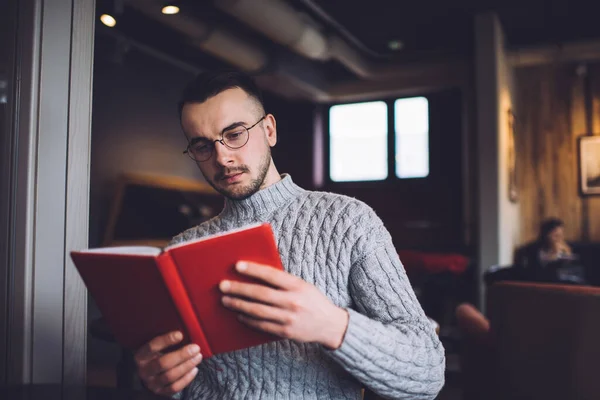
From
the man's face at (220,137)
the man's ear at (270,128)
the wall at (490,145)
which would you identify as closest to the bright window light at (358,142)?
the wall at (490,145)

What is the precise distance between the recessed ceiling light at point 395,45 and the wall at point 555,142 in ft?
5.23

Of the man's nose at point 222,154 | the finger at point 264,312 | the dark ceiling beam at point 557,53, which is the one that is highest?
the dark ceiling beam at point 557,53

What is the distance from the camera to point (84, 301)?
1.47 m

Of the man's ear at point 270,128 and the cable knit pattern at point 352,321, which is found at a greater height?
the man's ear at point 270,128

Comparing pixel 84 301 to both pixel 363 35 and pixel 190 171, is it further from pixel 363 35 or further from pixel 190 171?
pixel 363 35

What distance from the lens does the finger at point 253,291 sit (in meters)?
0.86

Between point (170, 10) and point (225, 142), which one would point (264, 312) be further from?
point (170, 10)

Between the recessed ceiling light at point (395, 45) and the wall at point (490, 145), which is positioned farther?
the recessed ceiling light at point (395, 45)

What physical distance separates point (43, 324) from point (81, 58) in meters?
0.71

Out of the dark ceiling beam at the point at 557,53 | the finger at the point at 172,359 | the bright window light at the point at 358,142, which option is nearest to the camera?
the finger at the point at 172,359

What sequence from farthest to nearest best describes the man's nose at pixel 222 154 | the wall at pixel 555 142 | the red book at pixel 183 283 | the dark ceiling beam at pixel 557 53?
the wall at pixel 555 142 → the dark ceiling beam at pixel 557 53 → the man's nose at pixel 222 154 → the red book at pixel 183 283

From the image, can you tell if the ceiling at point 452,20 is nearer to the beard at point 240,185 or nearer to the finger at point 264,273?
the beard at point 240,185

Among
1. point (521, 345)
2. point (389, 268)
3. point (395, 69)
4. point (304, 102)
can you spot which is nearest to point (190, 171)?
point (304, 102)

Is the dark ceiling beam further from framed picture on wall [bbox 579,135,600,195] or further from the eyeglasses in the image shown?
the eyeglasses
